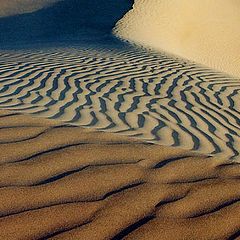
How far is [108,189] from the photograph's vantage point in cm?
265

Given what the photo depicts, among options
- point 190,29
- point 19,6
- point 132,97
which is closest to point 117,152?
point 132,97

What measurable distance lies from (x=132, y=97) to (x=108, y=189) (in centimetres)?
277

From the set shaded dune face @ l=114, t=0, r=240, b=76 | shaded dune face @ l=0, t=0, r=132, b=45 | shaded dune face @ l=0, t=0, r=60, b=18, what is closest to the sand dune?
shaded dune face @ l=114, t=0, r=240, b=76

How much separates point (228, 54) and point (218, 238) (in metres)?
14.0

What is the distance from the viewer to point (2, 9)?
18719mm

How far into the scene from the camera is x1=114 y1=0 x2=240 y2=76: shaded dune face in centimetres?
1431

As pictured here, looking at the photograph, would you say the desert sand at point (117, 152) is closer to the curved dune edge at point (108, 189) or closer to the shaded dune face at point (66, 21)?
the curved dune edge at point (108, 189)

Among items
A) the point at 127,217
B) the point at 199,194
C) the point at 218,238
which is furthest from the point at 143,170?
the point at 218,238

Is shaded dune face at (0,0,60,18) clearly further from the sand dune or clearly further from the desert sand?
the desert sand

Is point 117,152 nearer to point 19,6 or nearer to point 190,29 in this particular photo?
point 190,29

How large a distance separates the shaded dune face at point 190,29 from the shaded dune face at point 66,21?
2.08 ft

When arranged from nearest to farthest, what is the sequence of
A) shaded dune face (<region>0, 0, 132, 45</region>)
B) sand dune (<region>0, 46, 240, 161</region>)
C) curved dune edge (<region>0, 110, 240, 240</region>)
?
curved dune edge (<region>0, 110, 240, 240</region>) < sand dune (<region>0, 46, 240, 161</region>) < shaded dune face (<region>0, 0, 132, 45</region>)

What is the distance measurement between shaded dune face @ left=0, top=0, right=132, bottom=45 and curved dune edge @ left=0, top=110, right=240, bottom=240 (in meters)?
10.6

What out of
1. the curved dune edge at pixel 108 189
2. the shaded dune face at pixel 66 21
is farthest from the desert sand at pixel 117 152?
the shaded dune face at pixel 66 21
